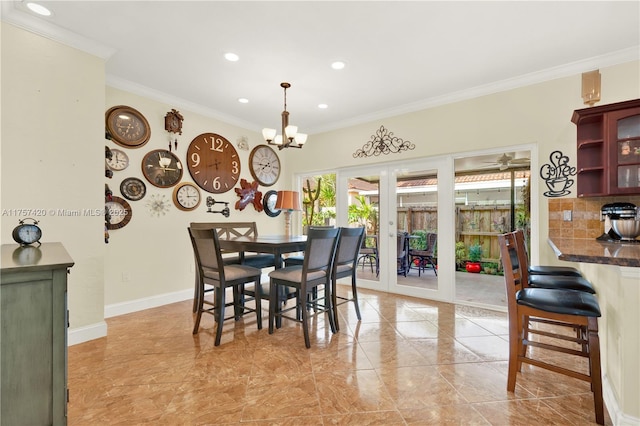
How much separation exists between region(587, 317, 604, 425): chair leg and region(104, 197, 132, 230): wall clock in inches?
162

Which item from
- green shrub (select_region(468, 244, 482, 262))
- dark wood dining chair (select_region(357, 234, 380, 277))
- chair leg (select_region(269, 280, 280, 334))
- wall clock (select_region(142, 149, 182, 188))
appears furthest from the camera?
dark wood dining chair (select_region(357, 234, 380, 277))

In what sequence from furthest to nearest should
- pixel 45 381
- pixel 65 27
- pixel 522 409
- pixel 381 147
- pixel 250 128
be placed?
1. pixel 250 128
2. pixel 381 147
3. pixel 65 27
4. pixel 522 409
5. pixel 45 381

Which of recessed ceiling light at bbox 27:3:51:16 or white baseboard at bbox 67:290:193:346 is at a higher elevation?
recessed ceiling light at bbox 27:3:51:16

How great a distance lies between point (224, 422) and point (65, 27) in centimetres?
321

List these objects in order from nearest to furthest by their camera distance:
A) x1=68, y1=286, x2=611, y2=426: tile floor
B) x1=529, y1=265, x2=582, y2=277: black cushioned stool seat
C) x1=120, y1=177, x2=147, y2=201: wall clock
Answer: x1=68, y1=286, x2=611, y2=426: tile floor < x1=529, y1=265, x2=582, y2=277: black cushioned stool seat < x1=120, y1=177, x2=147, y2=201: wall clock

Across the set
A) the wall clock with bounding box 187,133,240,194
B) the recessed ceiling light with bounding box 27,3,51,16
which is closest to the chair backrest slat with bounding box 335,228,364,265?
the wall clock with bounding box 187,133,240,194

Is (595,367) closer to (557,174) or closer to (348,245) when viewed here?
(348,245)

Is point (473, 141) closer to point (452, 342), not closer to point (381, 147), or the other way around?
point (381, 147)

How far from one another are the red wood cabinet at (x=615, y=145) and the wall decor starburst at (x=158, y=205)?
4492 mm

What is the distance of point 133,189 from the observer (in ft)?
11.6

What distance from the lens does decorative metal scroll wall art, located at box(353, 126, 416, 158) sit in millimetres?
4238

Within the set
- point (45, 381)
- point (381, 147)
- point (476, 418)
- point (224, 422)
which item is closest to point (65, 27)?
point (45, 381)

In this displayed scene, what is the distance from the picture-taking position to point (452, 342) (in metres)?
2.63

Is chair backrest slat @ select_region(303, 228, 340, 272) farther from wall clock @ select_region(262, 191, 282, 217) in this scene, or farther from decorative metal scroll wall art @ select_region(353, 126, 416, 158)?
wall clock @ select_region(262, 191, 282, 217)
